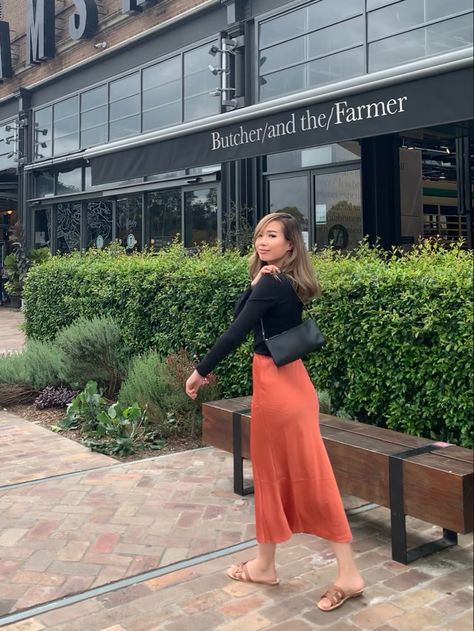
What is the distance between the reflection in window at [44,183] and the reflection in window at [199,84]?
21.3 ft

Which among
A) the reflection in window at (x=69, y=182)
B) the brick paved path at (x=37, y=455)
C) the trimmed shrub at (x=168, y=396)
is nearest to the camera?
the brick paved path at (x=37, y=455)

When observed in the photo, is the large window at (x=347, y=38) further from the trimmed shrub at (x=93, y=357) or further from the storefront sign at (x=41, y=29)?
the storefront sign at (x=41, y=29)

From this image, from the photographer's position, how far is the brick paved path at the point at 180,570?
112 inches

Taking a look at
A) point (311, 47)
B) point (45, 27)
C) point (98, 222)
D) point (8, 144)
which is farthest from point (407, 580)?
point (8, 144)

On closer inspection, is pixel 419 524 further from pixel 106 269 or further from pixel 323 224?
pixel 323 224

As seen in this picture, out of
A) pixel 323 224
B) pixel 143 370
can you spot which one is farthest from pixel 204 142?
pixel 323 224

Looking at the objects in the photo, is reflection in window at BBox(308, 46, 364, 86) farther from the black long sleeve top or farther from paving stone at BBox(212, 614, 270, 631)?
paving stone at BBox(212, 614, 270, 631)

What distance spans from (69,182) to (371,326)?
14.4 m

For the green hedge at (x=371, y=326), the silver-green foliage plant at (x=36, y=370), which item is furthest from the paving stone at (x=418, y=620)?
the silver-green foliage plant at (x=36, y=370)

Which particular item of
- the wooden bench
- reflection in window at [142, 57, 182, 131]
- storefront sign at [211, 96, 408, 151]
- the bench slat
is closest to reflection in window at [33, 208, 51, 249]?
reflection in window at [142, 57, 182, 131]

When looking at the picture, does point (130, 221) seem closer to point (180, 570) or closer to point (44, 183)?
point (44, 183)

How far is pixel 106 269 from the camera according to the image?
7910 mm

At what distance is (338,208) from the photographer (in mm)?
10719

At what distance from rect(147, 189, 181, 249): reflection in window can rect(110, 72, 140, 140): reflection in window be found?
1571 millimetres
